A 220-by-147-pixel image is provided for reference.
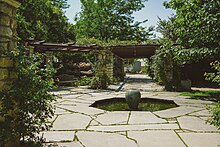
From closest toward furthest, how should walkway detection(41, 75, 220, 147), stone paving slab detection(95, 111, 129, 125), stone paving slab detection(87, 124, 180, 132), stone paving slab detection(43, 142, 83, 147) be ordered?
stone paving slab detection(43, 142, 83, 147)
walkway detection(41, 75, 220, 147)
stone paving slab detection(87, 124, 180, 132)
stone paving slab detection(95, 111, 129, 125)

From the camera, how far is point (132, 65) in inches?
1242

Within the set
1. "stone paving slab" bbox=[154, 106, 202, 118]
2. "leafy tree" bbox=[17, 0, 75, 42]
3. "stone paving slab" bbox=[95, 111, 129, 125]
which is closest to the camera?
"stone paving slab" bbox=[95, 111, 129, 125]

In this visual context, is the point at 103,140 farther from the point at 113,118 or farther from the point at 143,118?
the point at 143,118

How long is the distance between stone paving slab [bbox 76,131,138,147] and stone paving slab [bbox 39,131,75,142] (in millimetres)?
133

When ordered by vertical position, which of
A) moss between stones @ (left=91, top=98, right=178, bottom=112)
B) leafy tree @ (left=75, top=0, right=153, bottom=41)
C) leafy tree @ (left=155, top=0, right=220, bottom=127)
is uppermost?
leafy tree @ (left=75, top=0, right=153, bottom=41)

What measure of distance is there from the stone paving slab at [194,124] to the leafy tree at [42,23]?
9000 millimetres

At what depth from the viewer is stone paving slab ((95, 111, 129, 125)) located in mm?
4016

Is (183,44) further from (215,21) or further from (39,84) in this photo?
(39,84)

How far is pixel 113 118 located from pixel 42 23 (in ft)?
38.8

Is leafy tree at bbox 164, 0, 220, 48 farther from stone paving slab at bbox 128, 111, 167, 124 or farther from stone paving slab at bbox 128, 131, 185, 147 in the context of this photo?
stone paving slab at bbox 128, 131, 185, 147

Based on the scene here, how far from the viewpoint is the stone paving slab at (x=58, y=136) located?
299 cm

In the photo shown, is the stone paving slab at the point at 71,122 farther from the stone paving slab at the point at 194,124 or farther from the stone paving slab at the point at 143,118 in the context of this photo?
the stone paving slab at the point at 194,124

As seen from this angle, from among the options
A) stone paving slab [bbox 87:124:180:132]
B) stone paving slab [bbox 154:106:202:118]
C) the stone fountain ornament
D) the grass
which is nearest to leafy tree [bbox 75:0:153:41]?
the grass

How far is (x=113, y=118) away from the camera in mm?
4316
